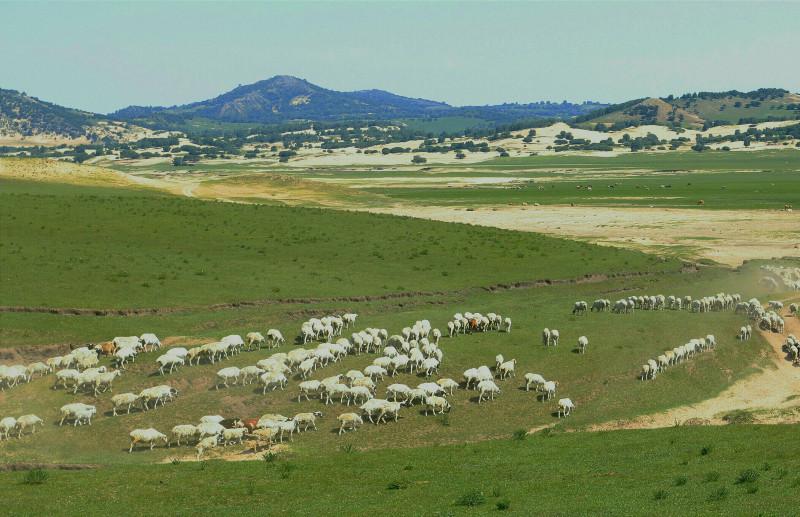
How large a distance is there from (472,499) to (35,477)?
13.4 meters

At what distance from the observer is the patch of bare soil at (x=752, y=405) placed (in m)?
35.4

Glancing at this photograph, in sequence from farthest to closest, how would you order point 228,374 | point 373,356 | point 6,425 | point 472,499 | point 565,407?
1. point 373,356
2. point 228,374
3. point 565,407
4. point 6,425
5. point 472,499

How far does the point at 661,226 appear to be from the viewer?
105438mm

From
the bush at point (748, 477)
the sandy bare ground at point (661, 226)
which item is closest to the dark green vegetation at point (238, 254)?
the sandy bare ground at point (661, 226)

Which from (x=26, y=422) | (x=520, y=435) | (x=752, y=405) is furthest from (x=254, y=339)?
(x=752, y=405)

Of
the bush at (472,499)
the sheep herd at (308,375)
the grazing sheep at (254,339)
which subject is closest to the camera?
the bush at (472,499)

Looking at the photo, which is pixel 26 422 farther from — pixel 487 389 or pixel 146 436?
pixel 487 389

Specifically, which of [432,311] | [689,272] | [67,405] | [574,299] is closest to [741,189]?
[689,272]

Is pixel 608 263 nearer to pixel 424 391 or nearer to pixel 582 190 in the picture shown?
pixel 424 391

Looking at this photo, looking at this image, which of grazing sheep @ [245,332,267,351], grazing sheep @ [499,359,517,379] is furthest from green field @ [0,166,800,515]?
grazing sheep @ [245,332,267,351]

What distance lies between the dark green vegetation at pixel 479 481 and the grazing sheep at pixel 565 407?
15.0 ft

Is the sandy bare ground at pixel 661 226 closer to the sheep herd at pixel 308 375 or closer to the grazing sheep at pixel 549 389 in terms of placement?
the sheep herd at pixel 308 375

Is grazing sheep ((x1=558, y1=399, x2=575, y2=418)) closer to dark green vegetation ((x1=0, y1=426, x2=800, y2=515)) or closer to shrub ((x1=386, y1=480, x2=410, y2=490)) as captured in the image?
Answer: dark green vegetation ((x1=0, y1=426, x2=800, y2=515))

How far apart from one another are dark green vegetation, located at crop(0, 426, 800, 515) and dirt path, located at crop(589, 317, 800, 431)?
491 centimetres
